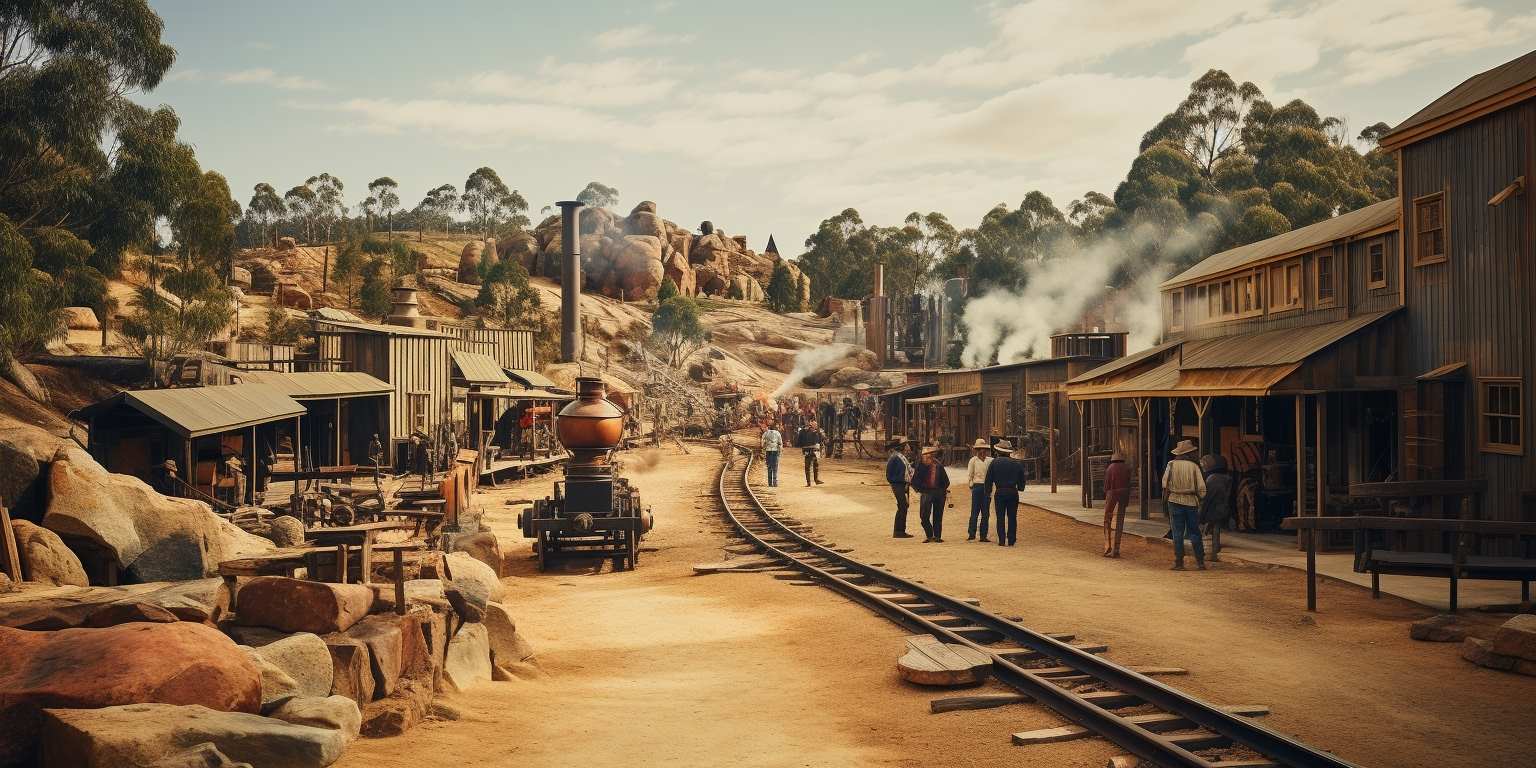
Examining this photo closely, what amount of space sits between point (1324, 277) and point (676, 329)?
66148mm

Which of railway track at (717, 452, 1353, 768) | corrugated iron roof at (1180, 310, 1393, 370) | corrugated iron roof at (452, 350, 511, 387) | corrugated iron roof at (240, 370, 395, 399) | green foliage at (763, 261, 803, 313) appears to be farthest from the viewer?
green foliage at (763, 261, 803, 313)

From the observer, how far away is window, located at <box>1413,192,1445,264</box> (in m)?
16.1

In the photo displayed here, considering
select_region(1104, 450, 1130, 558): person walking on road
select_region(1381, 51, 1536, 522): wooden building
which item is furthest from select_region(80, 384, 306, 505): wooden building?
select_region(1381, 51, 1536, 522): wooden building

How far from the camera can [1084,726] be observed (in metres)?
7.52

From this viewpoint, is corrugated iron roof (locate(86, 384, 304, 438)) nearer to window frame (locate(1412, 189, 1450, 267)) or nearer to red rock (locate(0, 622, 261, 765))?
red rock (locate(0, 622, 261, 765))

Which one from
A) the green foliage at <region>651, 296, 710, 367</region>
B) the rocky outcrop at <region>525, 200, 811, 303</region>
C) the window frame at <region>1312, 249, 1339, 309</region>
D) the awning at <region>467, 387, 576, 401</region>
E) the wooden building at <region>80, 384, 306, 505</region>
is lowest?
the wooden building at <region>80, 384, 306, 505</region>

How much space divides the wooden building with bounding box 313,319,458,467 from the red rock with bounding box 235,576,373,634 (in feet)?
76.1

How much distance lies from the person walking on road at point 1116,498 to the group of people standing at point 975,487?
1.44m

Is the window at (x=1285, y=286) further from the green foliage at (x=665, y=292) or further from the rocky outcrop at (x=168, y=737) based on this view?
the green foliage at (x=665, y=292)

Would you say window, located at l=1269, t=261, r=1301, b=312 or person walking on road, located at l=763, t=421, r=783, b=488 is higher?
window, located at l=1269, t=261, r=1301, b=312

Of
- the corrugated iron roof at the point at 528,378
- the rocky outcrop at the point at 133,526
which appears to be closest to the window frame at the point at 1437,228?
the rocky outcrop at the point at 133,526

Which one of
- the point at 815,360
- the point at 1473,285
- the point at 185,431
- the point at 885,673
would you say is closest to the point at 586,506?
the point at 185,431

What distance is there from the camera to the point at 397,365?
104ft

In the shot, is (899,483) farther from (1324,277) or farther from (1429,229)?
(1429,229)
